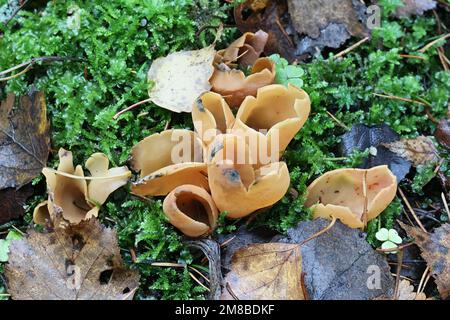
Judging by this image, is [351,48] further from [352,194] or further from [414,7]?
[352,194]

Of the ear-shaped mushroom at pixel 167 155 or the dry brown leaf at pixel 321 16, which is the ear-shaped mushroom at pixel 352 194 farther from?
the dry brown leaf at pixel 321 16

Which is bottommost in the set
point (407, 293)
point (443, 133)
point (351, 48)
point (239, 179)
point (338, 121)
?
point (407, 293)

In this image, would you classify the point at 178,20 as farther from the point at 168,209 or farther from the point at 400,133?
the point at 400,133

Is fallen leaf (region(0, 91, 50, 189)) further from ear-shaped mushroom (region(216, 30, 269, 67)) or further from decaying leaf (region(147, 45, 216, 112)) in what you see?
ear-shaped mushroom (region(216, 30, 269, 67))

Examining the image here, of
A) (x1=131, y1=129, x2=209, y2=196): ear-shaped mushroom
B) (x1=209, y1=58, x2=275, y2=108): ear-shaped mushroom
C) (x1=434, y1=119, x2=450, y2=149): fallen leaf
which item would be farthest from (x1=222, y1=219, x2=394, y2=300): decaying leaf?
(x1=434, y1=119, x2=450, y2=149): fallen leaf

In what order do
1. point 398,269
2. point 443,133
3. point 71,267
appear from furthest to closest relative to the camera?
1. point 443,133
2. point 398,269
3. point 71,267

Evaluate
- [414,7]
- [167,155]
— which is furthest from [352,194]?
[414,7]

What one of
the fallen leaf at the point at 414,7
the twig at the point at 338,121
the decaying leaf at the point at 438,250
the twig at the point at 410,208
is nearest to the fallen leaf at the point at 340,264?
the decaying leaf at the point at 438,250
